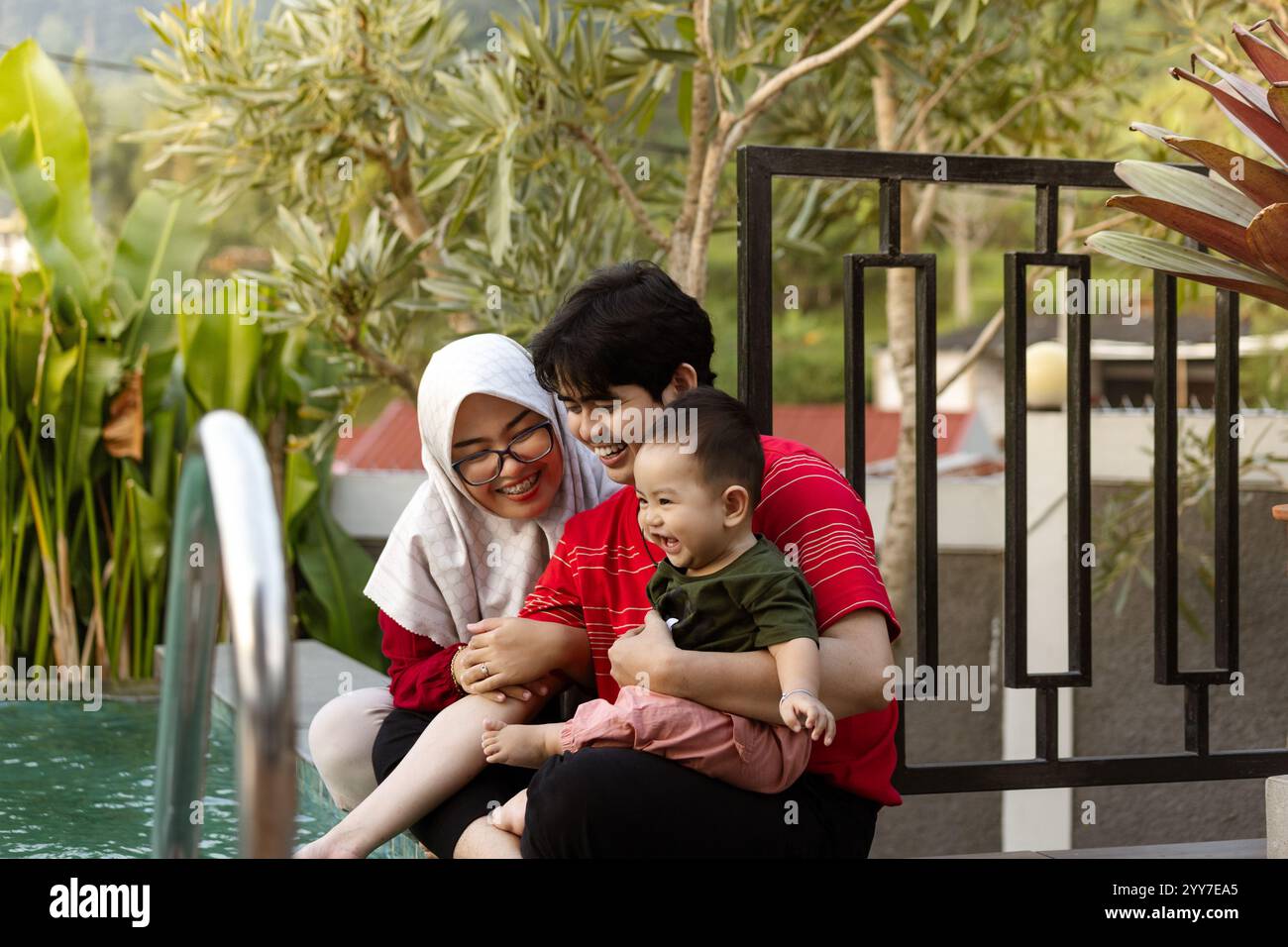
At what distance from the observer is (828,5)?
3.60m

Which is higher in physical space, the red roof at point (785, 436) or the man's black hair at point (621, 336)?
the red roof at point (785, 436)

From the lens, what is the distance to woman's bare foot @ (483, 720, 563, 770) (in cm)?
176

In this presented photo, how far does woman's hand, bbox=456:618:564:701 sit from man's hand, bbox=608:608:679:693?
0.15 meters

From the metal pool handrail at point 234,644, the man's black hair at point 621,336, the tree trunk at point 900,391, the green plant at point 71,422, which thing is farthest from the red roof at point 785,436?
the metal pool handrail at point 234,644

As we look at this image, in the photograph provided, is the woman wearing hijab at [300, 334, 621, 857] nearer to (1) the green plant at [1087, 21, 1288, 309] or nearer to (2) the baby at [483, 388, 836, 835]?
(2) the baby at [483, 388, 836, 835]

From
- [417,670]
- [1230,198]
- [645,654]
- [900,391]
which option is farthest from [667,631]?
[900,391]

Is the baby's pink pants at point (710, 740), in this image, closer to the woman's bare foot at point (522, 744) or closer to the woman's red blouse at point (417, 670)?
the woman's bare foot at point (522, 744)

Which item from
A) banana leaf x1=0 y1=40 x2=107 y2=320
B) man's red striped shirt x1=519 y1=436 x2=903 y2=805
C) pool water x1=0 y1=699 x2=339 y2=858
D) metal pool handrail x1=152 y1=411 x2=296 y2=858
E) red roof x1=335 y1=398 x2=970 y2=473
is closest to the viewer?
metal pool handrail x1=152 y1=411 x2=296 y2=858

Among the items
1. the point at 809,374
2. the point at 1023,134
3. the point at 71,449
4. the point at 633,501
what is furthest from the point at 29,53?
the point at 809,374

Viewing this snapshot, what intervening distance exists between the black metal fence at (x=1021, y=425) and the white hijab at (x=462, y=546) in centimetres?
31

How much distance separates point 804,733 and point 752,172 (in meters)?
0.83

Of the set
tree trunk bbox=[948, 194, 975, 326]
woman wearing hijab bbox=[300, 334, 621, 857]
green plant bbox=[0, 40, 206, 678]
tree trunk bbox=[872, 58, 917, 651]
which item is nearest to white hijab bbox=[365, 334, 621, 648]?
woman wearing hijab bbox=[300, 334, 621, 857]

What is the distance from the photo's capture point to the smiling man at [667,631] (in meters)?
1.59
